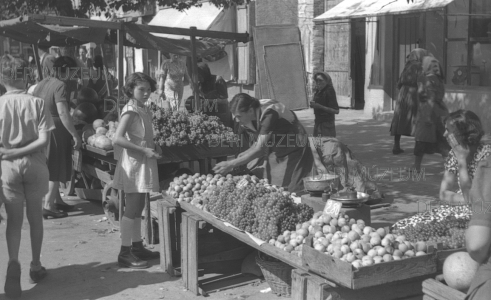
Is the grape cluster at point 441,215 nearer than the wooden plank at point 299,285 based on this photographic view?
No

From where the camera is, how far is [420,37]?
14.3 meters

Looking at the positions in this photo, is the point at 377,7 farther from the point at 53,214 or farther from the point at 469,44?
the point at 53,214

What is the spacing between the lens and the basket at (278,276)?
5098mm

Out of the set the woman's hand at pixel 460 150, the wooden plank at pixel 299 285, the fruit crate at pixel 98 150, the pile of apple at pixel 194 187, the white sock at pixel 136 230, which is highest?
the woman's hand at pixel 460 150

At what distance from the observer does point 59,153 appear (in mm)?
7938

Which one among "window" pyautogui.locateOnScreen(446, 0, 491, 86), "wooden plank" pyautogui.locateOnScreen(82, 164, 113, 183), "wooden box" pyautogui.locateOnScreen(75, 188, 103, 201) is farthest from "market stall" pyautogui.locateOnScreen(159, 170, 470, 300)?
"window" pyautogui.locateOnScreen(446, 0, 491, 86)

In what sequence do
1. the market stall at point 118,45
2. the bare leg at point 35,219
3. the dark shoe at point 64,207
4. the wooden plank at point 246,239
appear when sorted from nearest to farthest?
1. the wooden plank at point 246,239
2. the bare leg at point 35,219
3. the market stall at point 118,45
4. the dark shoe at point 64,207

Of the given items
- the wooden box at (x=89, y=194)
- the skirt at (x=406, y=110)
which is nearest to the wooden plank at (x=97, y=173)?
the wooden box at (x=89, y=194)

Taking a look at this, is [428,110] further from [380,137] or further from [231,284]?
[231,284]

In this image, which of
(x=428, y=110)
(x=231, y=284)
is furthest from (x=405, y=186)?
(x=231, y=284)

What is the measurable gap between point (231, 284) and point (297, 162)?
4.25 ft

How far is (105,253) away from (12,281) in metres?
1.50

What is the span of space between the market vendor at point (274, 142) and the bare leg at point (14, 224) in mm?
1794

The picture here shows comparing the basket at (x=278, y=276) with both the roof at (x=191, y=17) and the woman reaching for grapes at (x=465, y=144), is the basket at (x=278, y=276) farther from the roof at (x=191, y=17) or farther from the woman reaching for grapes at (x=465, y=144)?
the roof at (x=191, y=17)
